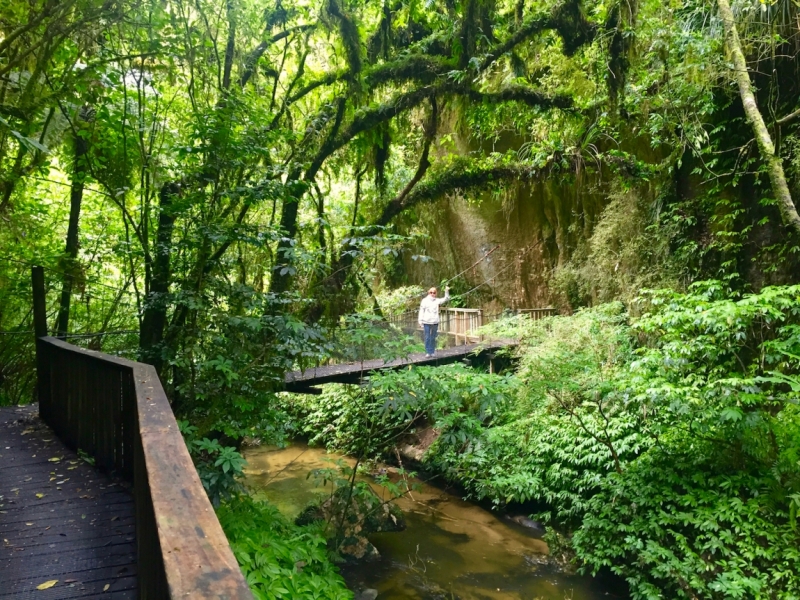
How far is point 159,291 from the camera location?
18.3 feet

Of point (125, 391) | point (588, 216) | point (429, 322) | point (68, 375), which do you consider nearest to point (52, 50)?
point (68, 375)

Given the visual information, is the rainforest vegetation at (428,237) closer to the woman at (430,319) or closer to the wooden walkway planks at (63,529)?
the wooden walkway planks at (63,529)

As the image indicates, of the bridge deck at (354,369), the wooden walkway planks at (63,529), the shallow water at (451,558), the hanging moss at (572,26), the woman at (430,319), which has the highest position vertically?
the hanging moss at (572,26)

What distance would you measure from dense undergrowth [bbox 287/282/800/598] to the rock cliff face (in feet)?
20.4

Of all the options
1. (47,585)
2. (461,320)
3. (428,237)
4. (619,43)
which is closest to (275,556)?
(47,585)

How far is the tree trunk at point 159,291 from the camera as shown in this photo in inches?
208

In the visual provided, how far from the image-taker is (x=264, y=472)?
36.7ft

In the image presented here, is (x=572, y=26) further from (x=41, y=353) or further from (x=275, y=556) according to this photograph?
(x=41, y=353)

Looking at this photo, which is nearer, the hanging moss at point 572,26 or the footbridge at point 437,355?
the hanging moss at point 572,26

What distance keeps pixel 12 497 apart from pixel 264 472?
793 centimetres

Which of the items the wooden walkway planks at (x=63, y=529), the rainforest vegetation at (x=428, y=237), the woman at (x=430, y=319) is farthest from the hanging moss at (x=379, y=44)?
the wooden walkway planks at (x=63, y=529)

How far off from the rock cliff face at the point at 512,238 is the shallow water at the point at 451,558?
808cm

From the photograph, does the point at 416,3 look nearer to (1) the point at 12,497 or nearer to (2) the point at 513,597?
(1) the point at 12,497

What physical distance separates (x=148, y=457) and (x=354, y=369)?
7530mm
